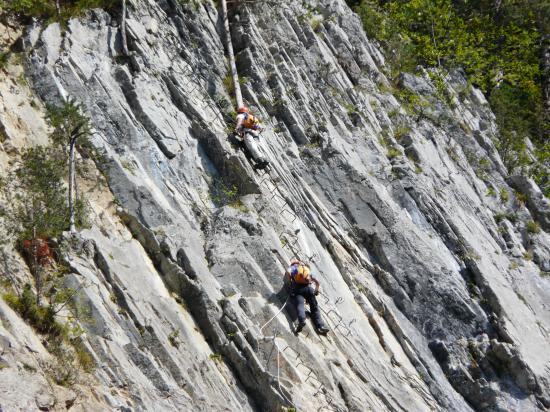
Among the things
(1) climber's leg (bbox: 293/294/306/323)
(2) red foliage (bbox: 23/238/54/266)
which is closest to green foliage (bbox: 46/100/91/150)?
(2) red foliage (bbox: 23/238/54/266)

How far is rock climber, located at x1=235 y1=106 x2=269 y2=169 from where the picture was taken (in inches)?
672

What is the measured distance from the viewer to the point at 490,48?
33.0 meters

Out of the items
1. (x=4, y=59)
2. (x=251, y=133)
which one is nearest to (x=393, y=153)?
(x=251, y=133)

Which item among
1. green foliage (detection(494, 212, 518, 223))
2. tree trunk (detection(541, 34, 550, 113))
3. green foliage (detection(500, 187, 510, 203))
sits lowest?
green foliage (detection(494, 212, 518, 223))

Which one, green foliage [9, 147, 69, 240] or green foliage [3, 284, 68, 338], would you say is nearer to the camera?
green foliage [3, 284, 68, 338]

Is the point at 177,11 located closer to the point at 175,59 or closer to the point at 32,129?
the point at 175,59

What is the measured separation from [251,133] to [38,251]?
789 centimetres

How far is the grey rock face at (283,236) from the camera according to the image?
12.0 metres

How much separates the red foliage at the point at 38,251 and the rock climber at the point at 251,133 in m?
7.17

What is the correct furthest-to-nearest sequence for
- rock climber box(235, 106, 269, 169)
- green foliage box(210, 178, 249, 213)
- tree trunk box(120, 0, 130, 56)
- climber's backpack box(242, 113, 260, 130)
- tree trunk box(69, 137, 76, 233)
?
tree trunk box(120, 0, 130, 56) → climber's backpack box(242, 113, 260, 130) → rock climber box(235, 106, 269, 169) → green foliage box(210, 178, 249, 213) → tree trunk box(69, 137, 76, 233)

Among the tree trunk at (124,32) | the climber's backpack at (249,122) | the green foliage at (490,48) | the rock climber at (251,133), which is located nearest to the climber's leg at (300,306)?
the rock climber at (251,133)

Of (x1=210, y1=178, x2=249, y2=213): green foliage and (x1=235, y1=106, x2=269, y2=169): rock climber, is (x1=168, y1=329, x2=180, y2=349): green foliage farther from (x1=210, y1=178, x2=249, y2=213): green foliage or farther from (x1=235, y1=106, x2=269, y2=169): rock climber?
(x1=235, y1=106, x2=269, y2=169): rock climber

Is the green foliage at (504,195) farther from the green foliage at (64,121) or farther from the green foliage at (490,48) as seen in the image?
the green foliage at (64,121)

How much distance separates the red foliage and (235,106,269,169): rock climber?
717 cm
